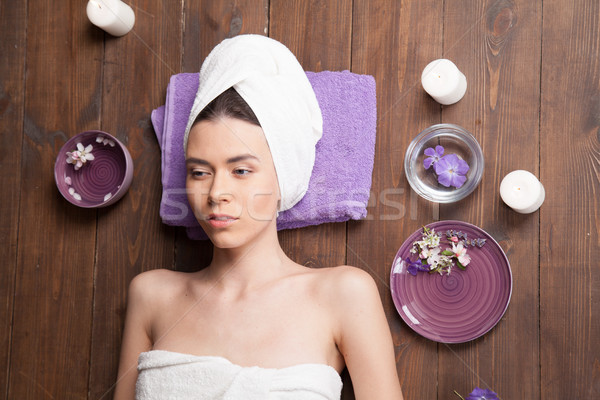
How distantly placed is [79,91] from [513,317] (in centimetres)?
155

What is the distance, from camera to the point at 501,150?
1473 mm

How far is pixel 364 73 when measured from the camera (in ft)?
5.14

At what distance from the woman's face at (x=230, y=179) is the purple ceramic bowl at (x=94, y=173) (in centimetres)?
43

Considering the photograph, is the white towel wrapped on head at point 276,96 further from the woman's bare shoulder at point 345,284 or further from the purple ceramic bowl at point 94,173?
the purple ceramic bowl at point 94,173

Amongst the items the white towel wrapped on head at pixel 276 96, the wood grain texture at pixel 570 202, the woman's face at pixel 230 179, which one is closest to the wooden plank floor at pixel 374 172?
the wood grain texture at pixel 570 202

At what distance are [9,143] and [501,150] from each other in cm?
→ 161

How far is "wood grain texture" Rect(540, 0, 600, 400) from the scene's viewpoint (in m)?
1.40

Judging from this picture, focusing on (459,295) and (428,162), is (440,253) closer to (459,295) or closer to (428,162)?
(459,295)


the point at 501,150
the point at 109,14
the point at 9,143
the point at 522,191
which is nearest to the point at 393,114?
the point at 501,150

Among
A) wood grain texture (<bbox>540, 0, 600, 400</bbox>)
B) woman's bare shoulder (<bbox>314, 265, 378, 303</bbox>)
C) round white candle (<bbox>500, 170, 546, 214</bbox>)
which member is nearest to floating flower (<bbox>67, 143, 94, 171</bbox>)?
woman's bare shoulder (<bbox>314, 265, 378, 303</bbox>)

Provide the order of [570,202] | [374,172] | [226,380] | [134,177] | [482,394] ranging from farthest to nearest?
[134,177]
[374,172]
[570,202]
[482,394]
[226,380]

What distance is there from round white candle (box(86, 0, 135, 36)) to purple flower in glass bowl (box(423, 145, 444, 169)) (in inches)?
41.7

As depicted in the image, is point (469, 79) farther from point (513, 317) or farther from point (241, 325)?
point (241, 325)

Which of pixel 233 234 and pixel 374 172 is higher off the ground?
pixel 374 172
